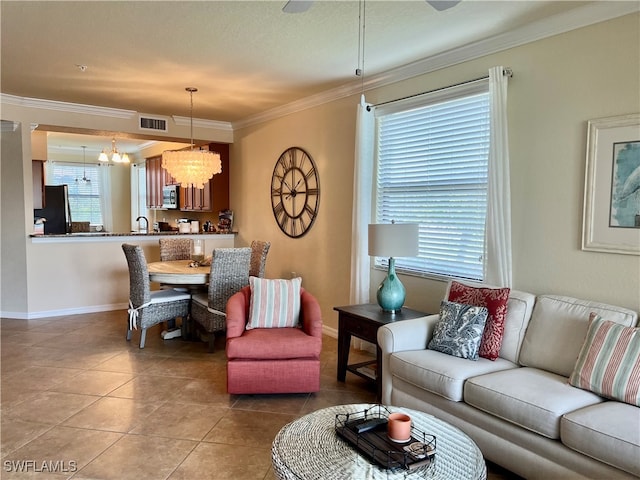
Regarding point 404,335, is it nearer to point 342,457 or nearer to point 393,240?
point 393,240

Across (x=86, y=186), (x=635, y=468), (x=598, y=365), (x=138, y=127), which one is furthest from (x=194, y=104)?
(x=86, y=186)

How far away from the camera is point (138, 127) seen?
6.07 meters

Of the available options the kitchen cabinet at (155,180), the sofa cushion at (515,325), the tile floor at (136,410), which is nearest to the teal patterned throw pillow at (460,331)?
the sofa cushion at (515,325)

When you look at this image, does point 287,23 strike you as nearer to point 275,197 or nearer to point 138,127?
point 275,197

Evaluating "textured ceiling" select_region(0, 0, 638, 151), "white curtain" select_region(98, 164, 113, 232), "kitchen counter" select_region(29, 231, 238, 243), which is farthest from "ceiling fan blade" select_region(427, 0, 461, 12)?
"white curtain" select_region(98, 164, 113, 232)

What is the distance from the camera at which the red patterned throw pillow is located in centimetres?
280

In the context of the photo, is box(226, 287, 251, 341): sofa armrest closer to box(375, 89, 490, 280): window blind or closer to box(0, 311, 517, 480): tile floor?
box(0, 311, 517, 480): tile floor

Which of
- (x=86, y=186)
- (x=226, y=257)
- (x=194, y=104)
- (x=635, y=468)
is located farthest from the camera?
(x=86, y=186)

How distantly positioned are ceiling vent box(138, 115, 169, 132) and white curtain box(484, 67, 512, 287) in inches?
181

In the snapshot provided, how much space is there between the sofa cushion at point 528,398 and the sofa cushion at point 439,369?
7 cm

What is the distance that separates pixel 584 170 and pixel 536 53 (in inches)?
35.0

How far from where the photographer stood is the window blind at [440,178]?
3.47 m

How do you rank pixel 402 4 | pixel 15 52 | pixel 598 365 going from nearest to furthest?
pixel 598 365 → pixel 402 4 → pixel 15 52

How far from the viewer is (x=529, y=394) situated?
7.27ft
